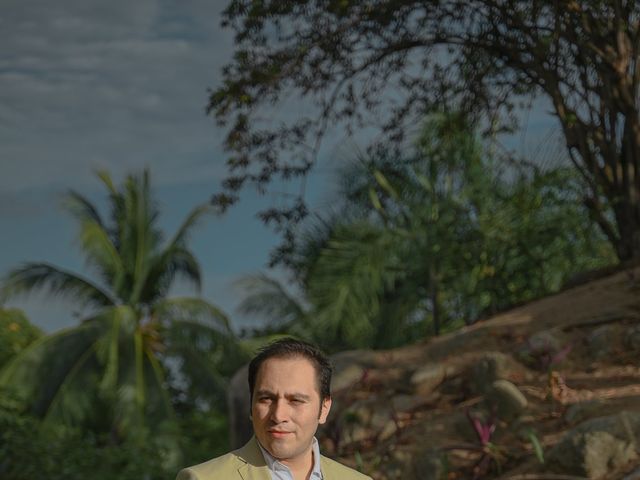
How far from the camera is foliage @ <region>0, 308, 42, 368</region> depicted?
22.7 m

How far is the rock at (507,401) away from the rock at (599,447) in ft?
2.90

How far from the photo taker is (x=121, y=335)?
2150 cm

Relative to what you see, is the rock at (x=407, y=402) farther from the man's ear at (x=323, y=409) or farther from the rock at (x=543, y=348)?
the man's ear at (x=323, y=409)

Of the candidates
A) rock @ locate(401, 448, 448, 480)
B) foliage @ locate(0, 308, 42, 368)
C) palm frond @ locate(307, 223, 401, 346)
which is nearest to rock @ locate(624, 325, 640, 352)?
rock @ locate(401, 448, 448, 480)

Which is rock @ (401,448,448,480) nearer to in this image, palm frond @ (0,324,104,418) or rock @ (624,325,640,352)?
rock @ (624,325,640,352)

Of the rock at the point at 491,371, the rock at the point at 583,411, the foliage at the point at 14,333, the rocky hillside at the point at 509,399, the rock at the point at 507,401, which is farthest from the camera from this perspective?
the foliage at the point at 14,333

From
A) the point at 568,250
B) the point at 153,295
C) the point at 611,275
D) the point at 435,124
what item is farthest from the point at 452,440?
the point at 153,295

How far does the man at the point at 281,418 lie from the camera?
8.94 ft

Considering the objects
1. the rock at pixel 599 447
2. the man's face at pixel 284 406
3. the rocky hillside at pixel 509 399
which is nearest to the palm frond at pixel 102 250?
the rocky hillside at pixel 509 399

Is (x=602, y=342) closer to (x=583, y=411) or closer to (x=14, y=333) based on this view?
(x=583, y=411)

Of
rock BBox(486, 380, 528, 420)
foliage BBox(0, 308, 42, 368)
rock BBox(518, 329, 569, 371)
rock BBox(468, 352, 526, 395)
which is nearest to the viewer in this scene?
rock BBox(486, 380, 528, 420)

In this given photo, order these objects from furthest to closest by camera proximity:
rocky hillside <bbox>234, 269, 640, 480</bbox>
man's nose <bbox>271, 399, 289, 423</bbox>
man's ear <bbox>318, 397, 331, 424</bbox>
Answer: rocky hillside <bbox>234, 269, 640, 480</bbox> < man's ear <bbox>318, 397, 331, 424</bbox> < man's nose <bbox>271, 399, 289, 423</bbox>

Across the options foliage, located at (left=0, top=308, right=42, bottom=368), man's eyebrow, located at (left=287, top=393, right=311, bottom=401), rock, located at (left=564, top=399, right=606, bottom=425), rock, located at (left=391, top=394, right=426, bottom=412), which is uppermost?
foliage, located at (left=0, top=308, right=42, bottom=368)

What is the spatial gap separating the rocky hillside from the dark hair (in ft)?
13.9
